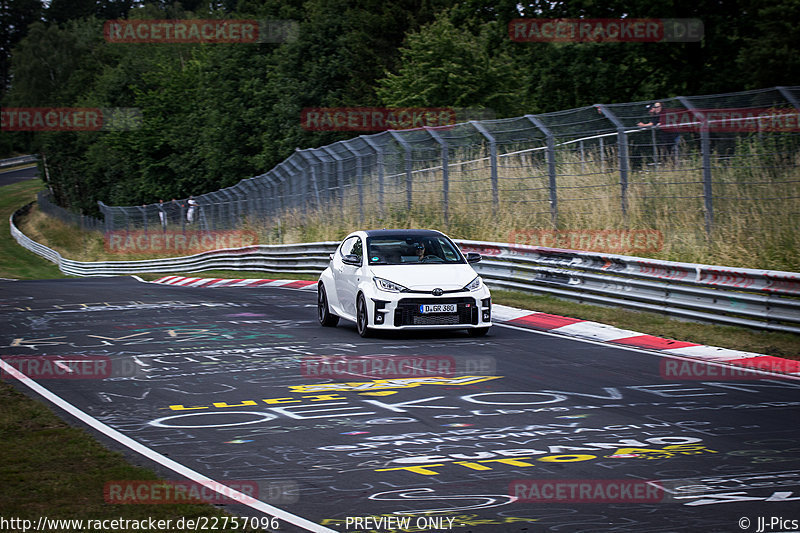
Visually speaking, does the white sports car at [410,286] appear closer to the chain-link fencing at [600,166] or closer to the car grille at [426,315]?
the car grille at [426,315]

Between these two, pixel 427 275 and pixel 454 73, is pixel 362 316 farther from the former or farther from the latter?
pixel 454 73

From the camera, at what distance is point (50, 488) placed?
20.6ft

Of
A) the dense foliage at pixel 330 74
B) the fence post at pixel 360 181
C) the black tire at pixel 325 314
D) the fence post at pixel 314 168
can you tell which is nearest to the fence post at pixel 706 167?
the black tire at pixel 325 314

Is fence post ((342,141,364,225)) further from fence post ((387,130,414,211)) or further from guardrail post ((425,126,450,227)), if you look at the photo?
guardrail post ((425,126,450,227))

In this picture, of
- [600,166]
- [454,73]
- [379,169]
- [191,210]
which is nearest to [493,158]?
[600,166]

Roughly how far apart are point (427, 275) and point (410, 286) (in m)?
0.38

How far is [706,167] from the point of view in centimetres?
1579

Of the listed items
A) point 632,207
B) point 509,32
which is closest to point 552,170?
point 632,207

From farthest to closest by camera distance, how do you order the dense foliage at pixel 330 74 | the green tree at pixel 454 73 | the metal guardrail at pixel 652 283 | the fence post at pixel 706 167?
1. the green tree at pixel 454 73
2. the dense foliage at pixel 330 74
3. the fence post at pixel 706 167
4. the metal guardrail at pixel 652 283

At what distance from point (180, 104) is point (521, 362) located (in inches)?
3041

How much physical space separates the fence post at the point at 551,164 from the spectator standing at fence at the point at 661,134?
2191 mm

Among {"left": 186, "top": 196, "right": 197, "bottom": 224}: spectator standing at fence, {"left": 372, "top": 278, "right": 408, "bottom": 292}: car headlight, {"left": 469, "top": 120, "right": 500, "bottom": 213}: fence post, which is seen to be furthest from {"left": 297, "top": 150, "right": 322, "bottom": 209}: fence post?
{"left": 186, "top": 196, "right": 197, "bottom": 224}: spectator standing at fence

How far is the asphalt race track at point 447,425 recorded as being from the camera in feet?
19.0

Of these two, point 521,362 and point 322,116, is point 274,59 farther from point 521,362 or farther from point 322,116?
point 521,362
